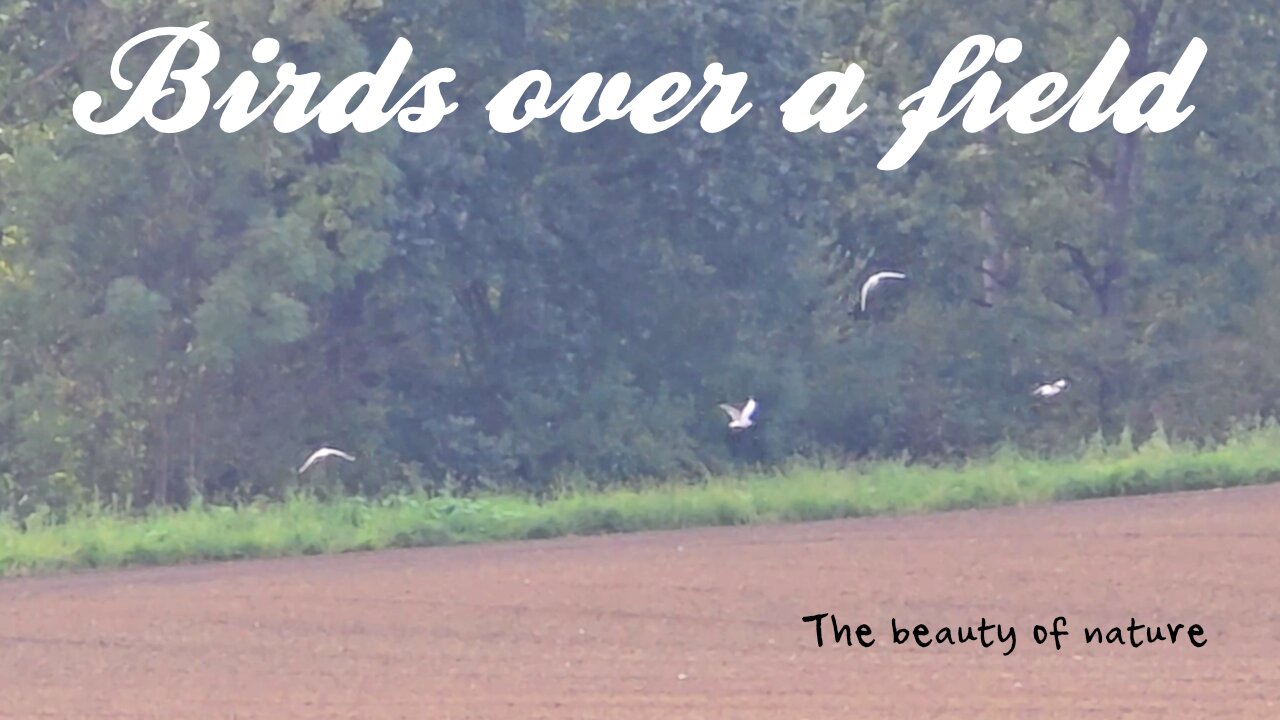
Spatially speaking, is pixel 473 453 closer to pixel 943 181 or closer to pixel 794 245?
pixel 794 245

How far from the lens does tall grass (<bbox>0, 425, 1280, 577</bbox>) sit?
15.7 metres

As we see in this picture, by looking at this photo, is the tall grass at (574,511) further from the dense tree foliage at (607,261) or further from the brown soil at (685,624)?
the dense tree foliage at (607,261)

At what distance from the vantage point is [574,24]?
27.0 metres

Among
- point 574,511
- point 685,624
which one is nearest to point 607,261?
point 574,511

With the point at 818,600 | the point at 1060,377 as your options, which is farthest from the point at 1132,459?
the point at 1060,377

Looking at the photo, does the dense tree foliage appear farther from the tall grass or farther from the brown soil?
the brown soil

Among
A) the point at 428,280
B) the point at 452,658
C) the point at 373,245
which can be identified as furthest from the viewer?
the point at 428,280

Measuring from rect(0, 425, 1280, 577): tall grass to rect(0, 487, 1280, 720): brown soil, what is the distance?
52 centimetres

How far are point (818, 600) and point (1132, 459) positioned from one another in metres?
7.55

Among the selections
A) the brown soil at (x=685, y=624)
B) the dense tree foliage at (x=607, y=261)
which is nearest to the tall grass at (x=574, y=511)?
the brown soil at (x=685, y=624)

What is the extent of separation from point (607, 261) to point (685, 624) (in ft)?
49.9

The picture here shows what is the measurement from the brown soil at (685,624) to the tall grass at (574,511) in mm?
520

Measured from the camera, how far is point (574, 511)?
16859 mm

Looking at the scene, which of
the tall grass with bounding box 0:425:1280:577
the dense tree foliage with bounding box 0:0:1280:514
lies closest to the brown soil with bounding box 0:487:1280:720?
the tall grass with bounding box 0:425:1280:577
